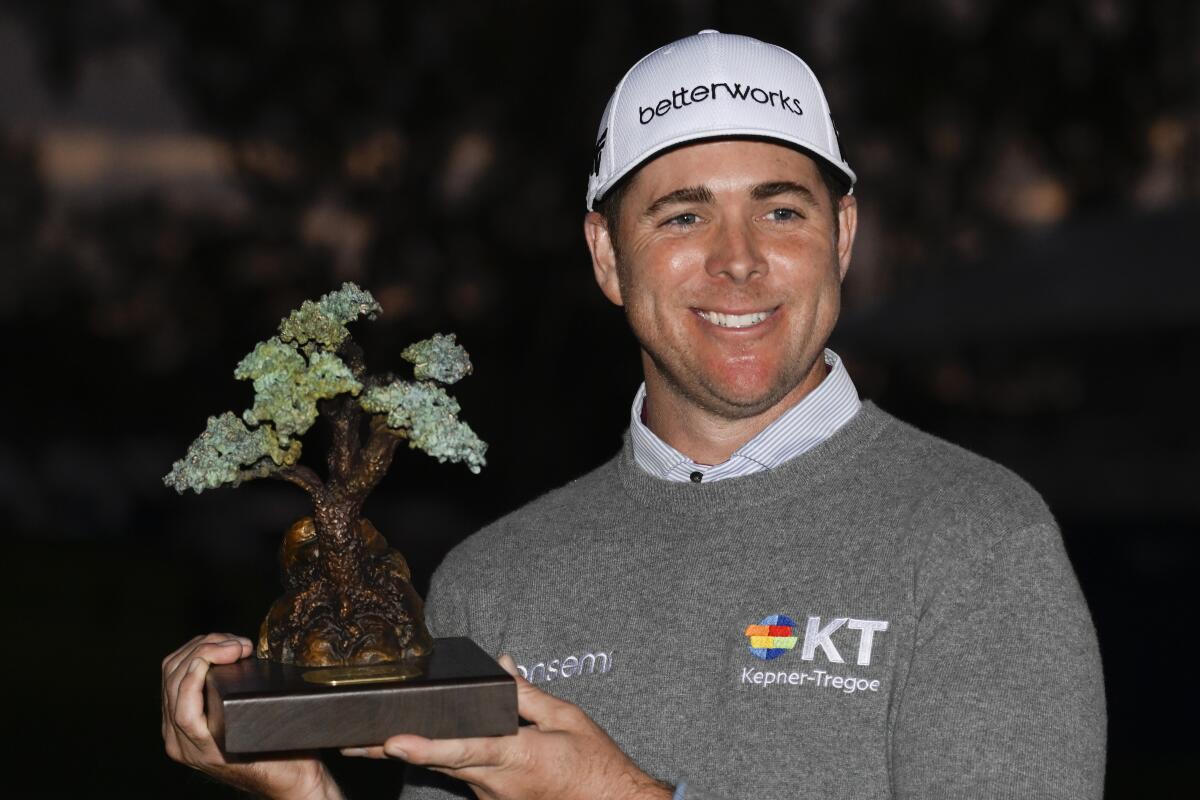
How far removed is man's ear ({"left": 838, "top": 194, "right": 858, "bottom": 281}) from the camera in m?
3.50

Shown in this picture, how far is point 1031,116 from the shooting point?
1933 centimetres

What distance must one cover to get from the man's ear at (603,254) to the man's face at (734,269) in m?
0.22

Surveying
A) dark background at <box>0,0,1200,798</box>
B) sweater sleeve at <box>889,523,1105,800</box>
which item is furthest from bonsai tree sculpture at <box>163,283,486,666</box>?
dark background at <box>0,0,1200,798</box>

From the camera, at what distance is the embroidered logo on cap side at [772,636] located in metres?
2.96

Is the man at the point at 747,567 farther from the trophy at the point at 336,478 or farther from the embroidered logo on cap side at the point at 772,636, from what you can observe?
the trophy at the point at 336,478

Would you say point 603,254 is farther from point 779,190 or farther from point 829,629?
point 829,629

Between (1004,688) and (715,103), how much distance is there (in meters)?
1.40

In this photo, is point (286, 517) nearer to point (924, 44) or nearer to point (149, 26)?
point (149, 26)

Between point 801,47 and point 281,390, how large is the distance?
1424 centimetres

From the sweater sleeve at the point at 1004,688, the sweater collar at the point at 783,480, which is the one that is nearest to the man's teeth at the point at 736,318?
the sweater collar at the point at 783,480

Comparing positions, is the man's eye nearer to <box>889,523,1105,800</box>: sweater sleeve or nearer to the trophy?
Answer: the trophy

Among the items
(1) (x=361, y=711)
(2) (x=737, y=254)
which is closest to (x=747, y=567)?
(2) (x=737, y=254)

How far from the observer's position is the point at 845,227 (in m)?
3.53

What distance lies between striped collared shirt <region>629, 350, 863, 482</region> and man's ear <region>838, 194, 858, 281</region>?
0.84 feet
